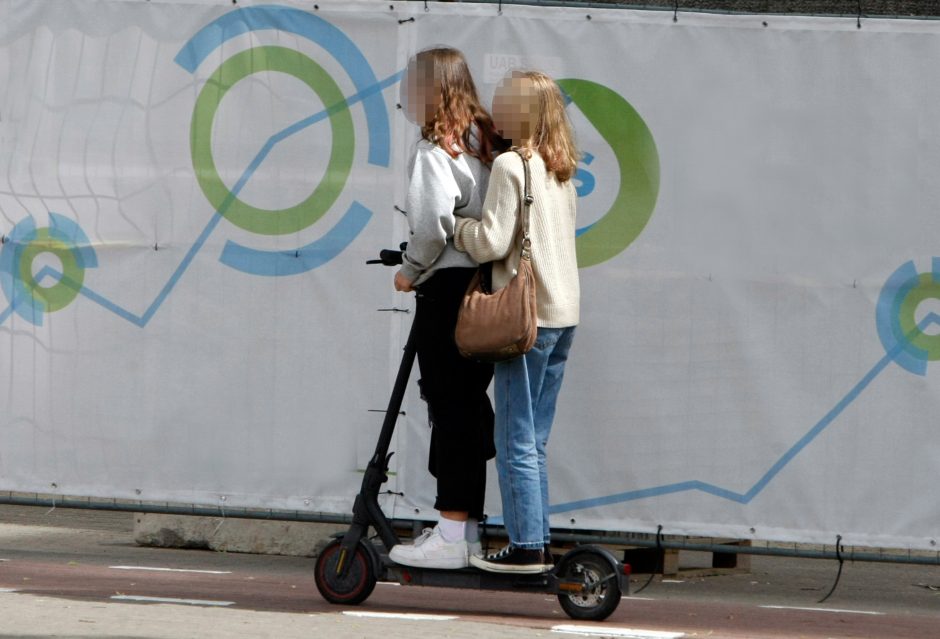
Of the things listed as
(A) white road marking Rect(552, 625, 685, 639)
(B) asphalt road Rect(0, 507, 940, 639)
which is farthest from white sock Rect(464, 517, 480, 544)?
(A) white road marking Rect(552, 625, 685, 639)

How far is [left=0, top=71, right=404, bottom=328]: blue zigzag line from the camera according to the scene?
6.51 m

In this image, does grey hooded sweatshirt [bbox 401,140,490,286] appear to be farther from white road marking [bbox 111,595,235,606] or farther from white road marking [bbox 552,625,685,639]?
white road marking [bbox 111,595,235,606]

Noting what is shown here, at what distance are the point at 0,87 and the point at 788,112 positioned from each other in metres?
3.36

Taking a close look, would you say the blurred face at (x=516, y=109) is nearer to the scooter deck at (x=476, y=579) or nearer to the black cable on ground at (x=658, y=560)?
→ the scooter deck at (x=476, y=579)

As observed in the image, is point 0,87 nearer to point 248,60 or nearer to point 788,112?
point 248,60

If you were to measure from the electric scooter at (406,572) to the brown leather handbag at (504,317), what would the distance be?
0.38 meters

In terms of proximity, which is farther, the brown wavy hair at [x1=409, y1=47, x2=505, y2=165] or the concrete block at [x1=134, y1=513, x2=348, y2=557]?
the concrete block at [x1=134, y1=513, x2=348, y2=557]

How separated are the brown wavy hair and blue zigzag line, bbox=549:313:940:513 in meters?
1.75

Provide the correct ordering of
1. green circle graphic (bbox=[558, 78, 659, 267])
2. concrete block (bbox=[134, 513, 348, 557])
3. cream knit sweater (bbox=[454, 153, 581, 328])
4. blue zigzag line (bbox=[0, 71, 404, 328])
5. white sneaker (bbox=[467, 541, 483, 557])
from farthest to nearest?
concrete block (bbox=[134, 513, 348, 557]), blue zigzag line (bbox=[0, 71, 404, 328]), green circle graphic (bbox=[558, 78, 659, 267]), white sneaker (bbox=[467, 541, 483, 557]), cream knit sweater (bbox=[454, 153, 581, 328])

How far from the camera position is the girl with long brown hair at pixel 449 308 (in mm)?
5277

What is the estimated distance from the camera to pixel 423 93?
532 centimetres

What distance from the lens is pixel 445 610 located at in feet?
18.4

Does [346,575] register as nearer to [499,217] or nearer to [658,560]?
[499,217]

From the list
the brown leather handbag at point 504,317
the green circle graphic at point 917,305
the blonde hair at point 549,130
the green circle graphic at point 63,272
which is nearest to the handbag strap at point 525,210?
the brown leather handbag at point 504,317
